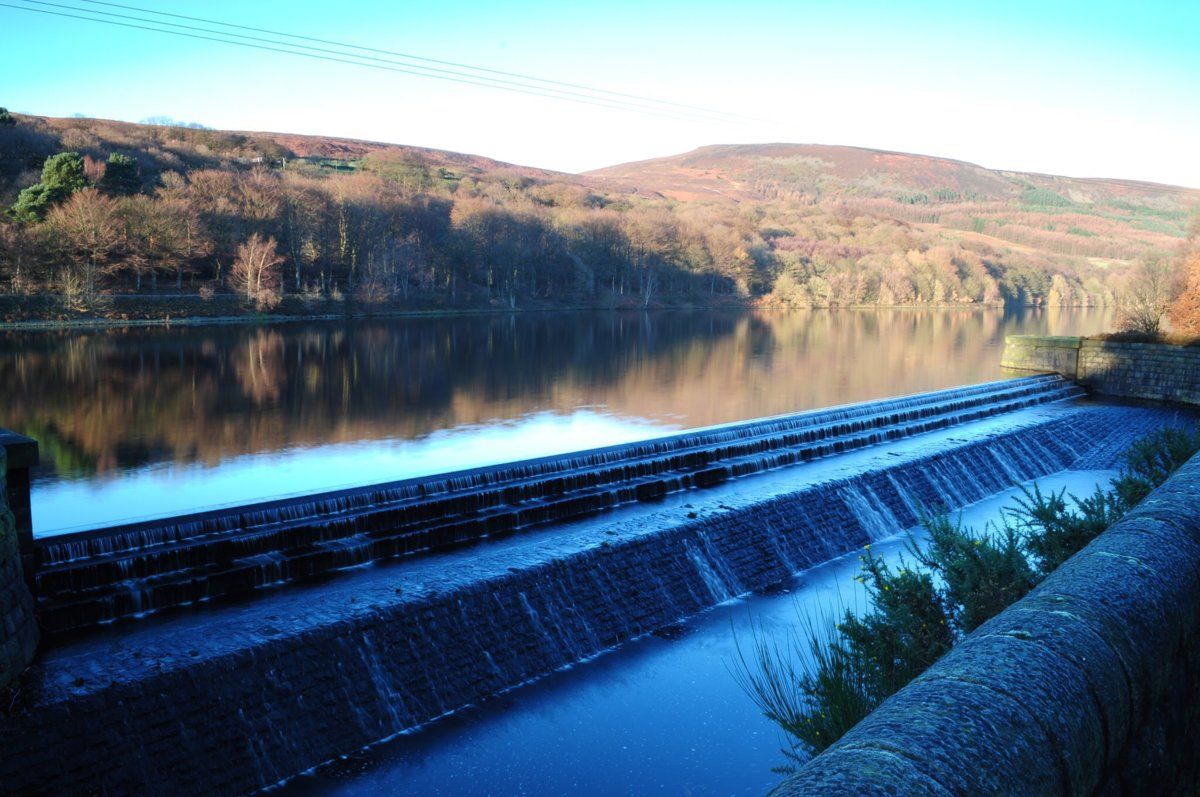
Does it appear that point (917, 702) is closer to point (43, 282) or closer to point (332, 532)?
point (332, 532)

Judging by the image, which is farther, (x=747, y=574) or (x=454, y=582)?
(x=747, y=574)

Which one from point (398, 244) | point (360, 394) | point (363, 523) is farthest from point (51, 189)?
point (363, 523)

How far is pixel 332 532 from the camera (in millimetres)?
8992

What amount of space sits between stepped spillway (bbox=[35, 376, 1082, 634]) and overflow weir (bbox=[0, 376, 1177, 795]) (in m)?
0.02

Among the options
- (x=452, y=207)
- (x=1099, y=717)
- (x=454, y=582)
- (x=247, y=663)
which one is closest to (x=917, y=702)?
(x=1099, y=717)

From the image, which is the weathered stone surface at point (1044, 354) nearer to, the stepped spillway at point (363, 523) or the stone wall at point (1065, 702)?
the stepped spillway at point (363, 523)

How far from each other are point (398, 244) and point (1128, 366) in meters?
37.9

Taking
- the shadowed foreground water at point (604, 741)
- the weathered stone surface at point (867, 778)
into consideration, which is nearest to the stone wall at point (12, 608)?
the shadowed foreground water at point (604, 741)

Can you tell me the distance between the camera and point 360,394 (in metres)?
20.5

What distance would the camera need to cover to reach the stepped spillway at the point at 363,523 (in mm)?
7461

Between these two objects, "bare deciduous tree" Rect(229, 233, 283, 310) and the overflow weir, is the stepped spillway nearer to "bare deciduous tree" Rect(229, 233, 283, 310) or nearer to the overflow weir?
the overflow weir

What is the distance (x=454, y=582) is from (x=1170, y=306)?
106ft

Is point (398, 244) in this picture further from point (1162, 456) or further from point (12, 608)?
point (12, 608)

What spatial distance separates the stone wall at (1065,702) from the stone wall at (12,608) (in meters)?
5.98
